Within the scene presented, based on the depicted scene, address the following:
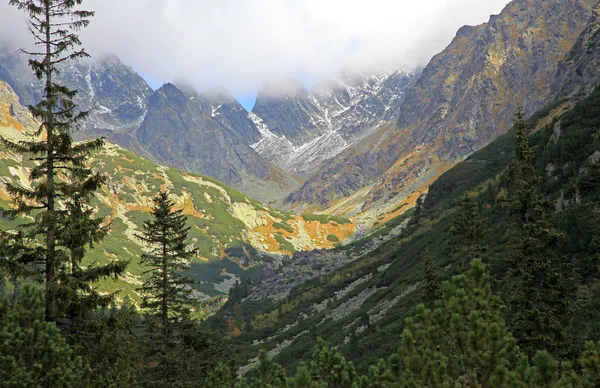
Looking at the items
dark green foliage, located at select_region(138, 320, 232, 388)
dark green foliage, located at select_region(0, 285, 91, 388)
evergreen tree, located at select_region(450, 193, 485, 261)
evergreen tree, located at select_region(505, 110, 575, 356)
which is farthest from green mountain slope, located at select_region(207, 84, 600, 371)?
dark green foliage, located at select_region(0, 285, 91, 388)

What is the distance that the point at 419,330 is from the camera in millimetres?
10852

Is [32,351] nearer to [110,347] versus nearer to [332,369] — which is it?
[110,347]

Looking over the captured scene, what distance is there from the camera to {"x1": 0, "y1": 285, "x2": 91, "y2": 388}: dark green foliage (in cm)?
1048

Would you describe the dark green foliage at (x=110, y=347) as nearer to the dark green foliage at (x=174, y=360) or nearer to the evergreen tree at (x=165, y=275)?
the dark green foliage at (x=174, y=360)

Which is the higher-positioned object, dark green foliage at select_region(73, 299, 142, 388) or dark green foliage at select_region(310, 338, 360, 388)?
dark green foliage at select_region(73, 299, 142, 388)

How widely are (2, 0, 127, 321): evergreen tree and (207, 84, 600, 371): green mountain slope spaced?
59.0 feet

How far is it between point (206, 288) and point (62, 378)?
523 ft

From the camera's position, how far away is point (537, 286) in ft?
57.1

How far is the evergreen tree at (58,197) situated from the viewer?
14992mm

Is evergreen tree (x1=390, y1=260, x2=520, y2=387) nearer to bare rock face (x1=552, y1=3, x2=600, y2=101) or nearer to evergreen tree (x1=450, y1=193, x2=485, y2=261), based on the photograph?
evergreen tree (x1=450, y1=193, x2=485, y2=261)

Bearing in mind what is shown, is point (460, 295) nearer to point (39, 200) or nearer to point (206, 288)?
point (39, 200)

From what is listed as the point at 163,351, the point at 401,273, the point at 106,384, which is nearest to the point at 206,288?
the point at 401,273

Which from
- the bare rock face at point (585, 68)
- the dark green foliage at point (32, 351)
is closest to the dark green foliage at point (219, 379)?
the dark green foliage at point (32, 351)

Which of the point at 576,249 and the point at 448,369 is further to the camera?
the point at 576,249
